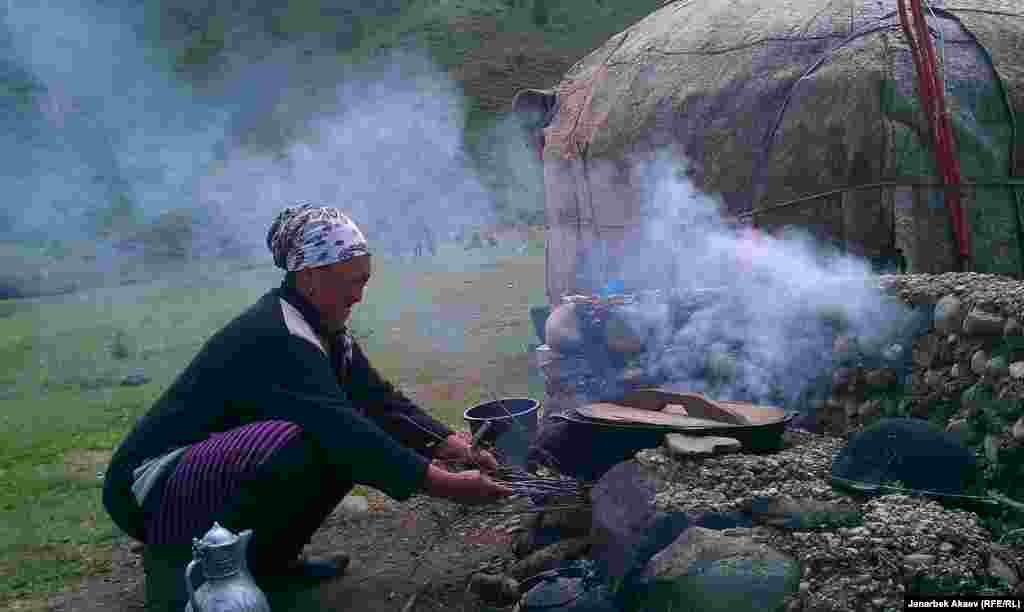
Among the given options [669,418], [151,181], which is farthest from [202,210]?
[669,418]

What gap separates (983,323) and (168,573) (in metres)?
2.83

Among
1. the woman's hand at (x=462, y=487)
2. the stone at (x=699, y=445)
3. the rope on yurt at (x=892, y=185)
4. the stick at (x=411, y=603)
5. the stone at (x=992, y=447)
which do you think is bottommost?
the stick at (x=411, y=603)

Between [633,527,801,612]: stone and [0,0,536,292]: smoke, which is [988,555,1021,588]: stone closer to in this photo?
[633,527,801,612]: stone

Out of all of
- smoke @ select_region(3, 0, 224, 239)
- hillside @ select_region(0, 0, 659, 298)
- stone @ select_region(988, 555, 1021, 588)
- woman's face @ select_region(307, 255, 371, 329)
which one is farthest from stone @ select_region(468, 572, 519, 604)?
smoke @ select_region(3, 0, 224, 239)

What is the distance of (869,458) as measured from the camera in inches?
106

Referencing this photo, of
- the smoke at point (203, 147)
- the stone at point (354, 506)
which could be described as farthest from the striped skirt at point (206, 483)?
the smoke at point (203, 147)

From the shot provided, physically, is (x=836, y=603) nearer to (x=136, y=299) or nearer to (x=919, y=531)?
(x=919, y=531)

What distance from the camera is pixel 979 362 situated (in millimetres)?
3172

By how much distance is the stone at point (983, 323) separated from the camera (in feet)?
10.3

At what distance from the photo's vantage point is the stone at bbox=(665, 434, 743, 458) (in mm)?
2873

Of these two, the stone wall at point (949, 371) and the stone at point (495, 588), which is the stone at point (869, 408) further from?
the stone at point (495, 588)

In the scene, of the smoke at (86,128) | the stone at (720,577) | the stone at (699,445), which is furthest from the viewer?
the smoke at (86,128)

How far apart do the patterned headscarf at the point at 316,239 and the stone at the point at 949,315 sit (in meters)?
2.23

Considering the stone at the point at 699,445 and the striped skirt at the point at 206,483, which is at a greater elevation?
the striped skirt at the point at 206,483
